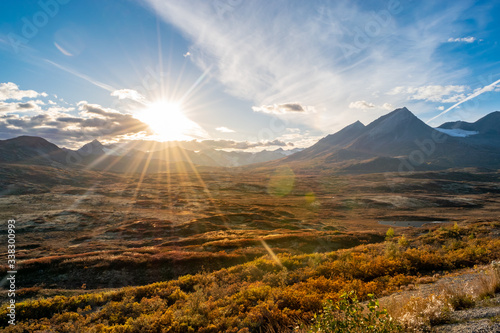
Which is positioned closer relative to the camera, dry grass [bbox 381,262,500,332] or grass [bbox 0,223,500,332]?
dry grass [bbox 381,262,500,332]

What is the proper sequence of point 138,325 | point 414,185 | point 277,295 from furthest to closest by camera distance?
point 414,185
point 277,295
point 138,325

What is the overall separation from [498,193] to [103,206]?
164 meters

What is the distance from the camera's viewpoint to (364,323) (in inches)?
219

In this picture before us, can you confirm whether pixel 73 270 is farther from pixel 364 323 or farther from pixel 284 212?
pixel 284 212

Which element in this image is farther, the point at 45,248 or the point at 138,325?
the point at 45,248

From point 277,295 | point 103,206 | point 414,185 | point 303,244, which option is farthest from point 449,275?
point 414,185

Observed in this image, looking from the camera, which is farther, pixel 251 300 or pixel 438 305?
pixel 251 300

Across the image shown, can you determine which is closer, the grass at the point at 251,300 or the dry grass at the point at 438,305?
the dry grass at the point at 438,305

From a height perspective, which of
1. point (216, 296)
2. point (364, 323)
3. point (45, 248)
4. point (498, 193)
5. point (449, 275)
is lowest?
point (498, 193)

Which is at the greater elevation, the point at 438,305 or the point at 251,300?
the point at 438,305

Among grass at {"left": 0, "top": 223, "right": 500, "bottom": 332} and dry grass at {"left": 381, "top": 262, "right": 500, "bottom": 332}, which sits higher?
dry grass at {"left": 381, "top": 262, "right": 500, "bottom": 332}

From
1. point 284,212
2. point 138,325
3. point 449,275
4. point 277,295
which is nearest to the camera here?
point 138,325

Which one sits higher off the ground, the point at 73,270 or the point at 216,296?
the point at 216,296

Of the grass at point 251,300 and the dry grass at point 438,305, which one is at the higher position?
the dry grass at point 438,305
